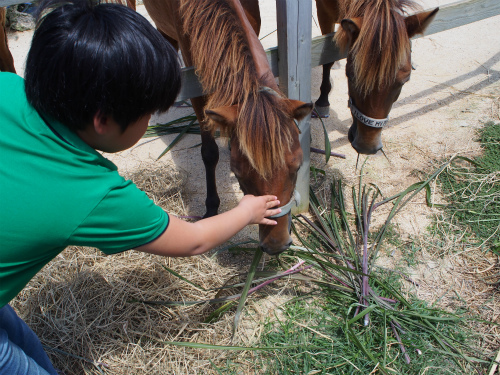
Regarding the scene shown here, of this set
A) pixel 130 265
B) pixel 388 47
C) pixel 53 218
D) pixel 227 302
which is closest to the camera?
pixel 53 218

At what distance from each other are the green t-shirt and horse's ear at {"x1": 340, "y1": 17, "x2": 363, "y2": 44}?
212 centimetres

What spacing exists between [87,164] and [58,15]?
1.51ft

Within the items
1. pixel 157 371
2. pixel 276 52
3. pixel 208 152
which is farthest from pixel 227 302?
pixel 276 52

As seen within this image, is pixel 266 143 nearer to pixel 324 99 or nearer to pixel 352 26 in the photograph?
pixel 352 26

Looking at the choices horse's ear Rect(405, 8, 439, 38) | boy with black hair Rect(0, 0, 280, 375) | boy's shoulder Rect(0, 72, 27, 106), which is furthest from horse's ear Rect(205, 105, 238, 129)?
horse's ear Rect(405, 8, 439, 38)

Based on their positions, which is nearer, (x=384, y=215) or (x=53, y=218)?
(x=53, y=218)

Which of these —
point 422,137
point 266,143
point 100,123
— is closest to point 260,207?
point 266,143

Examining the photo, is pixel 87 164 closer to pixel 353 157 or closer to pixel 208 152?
pixel 208 152

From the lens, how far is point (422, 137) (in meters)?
3.94

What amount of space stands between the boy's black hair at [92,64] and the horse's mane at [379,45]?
1871mm

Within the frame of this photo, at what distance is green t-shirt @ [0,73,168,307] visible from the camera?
3.64ft

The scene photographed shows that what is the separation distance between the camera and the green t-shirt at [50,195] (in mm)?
1109

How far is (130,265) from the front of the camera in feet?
9.07

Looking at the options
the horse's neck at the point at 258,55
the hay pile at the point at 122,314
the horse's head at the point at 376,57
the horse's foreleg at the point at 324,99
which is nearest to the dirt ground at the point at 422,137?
the horse's foreleg at the point at 324,99
